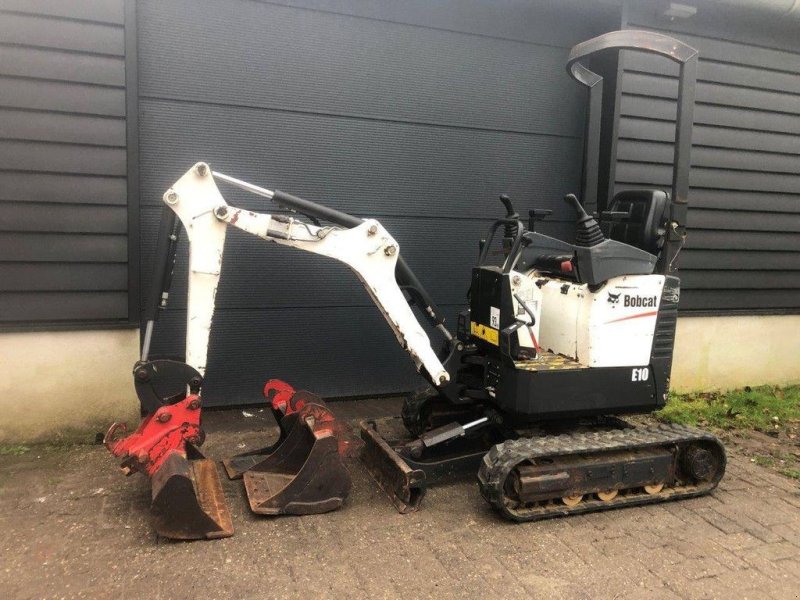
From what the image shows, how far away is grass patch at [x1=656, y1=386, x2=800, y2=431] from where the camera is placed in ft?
18.4

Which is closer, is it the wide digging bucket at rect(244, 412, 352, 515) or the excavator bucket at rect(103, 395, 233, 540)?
the excavator bucket at rect(103, 395, 233, 540)

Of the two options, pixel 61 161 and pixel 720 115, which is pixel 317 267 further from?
pixel 720 115

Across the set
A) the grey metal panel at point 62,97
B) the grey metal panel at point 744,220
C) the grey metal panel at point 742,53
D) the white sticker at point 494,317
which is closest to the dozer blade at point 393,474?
the white sticker at point 494,317

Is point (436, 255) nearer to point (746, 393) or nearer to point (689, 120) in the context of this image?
point (689, 120)

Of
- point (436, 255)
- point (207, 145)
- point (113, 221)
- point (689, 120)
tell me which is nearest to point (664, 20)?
point (689, 120)

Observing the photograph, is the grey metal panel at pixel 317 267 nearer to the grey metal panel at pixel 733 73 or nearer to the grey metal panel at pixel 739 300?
the grey metal panel at pixel 739 300

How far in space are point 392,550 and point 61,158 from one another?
3546mm

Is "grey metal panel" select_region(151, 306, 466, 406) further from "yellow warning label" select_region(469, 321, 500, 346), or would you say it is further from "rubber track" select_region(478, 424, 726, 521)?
"rubber track" select_region(478, 424, 726, 521)

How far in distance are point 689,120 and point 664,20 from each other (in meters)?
2.55

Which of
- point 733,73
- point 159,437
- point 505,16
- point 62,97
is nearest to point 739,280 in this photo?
point 733,73

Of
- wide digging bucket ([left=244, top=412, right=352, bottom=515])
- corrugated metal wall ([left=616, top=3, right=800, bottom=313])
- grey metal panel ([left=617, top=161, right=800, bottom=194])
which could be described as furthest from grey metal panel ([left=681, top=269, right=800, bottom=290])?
wide digging bucket ([left=244, top=412, right=352, bottom=515])

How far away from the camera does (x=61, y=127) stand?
4.51 metres

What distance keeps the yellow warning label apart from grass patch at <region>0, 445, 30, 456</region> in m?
3.28

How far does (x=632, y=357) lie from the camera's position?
3961 mm
